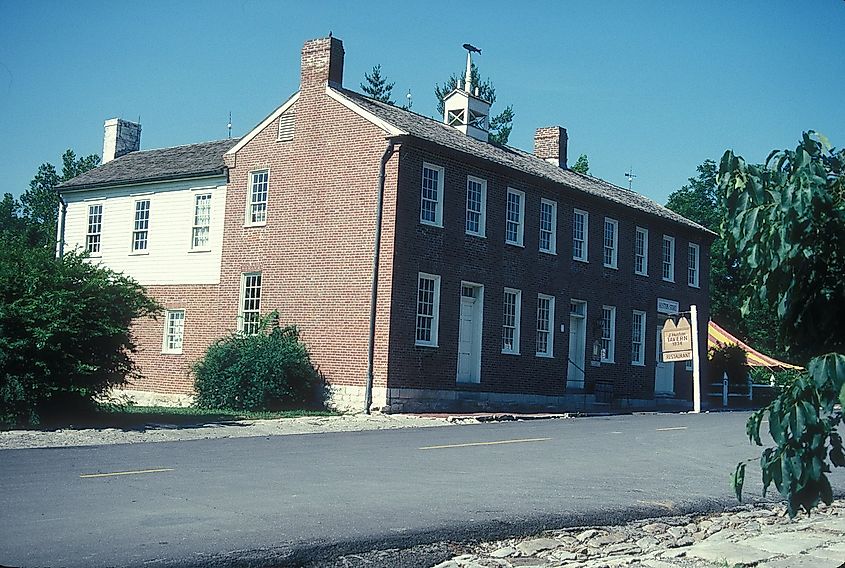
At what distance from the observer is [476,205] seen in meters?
26.6

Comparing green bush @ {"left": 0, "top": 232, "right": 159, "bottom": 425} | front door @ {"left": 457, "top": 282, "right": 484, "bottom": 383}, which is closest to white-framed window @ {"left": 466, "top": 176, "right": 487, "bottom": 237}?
front door @ {"left": 457, "top": 282, "right": 484, "bottom": 383}

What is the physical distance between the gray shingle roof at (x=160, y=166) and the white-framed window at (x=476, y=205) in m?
7.00

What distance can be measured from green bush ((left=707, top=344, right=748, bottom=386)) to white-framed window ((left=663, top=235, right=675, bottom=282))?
4704 millimetres

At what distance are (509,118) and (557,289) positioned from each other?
129ft

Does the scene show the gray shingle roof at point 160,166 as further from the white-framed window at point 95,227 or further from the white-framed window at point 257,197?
the white-framed window at point 257,197

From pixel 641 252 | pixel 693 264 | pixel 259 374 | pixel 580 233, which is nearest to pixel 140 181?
pixel 259 374

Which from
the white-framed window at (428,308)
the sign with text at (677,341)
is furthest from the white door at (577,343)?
the white-framed window at (428,308)

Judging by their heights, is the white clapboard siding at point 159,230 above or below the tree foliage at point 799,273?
above

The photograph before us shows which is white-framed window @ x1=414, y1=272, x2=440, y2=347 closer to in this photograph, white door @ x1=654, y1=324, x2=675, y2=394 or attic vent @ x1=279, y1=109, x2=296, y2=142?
attic vent @ x1=279, y1=109, x2=296, y2=142

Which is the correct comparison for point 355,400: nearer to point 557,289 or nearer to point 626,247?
point 557,289

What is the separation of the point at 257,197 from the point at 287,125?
2110 mm

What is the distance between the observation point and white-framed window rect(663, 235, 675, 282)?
3488 centimetres

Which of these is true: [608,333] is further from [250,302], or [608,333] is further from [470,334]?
[250,302]

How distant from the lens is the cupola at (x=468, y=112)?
30516 mm
